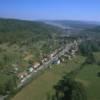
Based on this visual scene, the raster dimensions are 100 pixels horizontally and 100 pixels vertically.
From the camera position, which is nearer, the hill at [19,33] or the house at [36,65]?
the house at [36,65]

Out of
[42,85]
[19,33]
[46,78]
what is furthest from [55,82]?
[19,33]

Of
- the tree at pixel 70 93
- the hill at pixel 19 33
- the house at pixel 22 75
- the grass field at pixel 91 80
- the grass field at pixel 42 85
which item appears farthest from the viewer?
the hill at pixel 19 33

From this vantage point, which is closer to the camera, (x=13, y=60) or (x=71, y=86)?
(x=71, y=86)

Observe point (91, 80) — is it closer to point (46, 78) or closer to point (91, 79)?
point (91, 79)

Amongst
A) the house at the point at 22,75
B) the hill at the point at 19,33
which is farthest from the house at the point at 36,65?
the hill at the point at 19,33

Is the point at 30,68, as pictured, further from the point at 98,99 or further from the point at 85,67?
the point at 98,99

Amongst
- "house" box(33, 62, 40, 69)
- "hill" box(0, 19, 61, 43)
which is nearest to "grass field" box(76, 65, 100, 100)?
"house" box(33, 62, 40, 69)

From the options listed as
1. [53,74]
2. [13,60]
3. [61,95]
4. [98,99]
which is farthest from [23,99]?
[13,60]

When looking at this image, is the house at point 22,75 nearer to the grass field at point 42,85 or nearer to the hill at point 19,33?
the grass field at point 42,85
